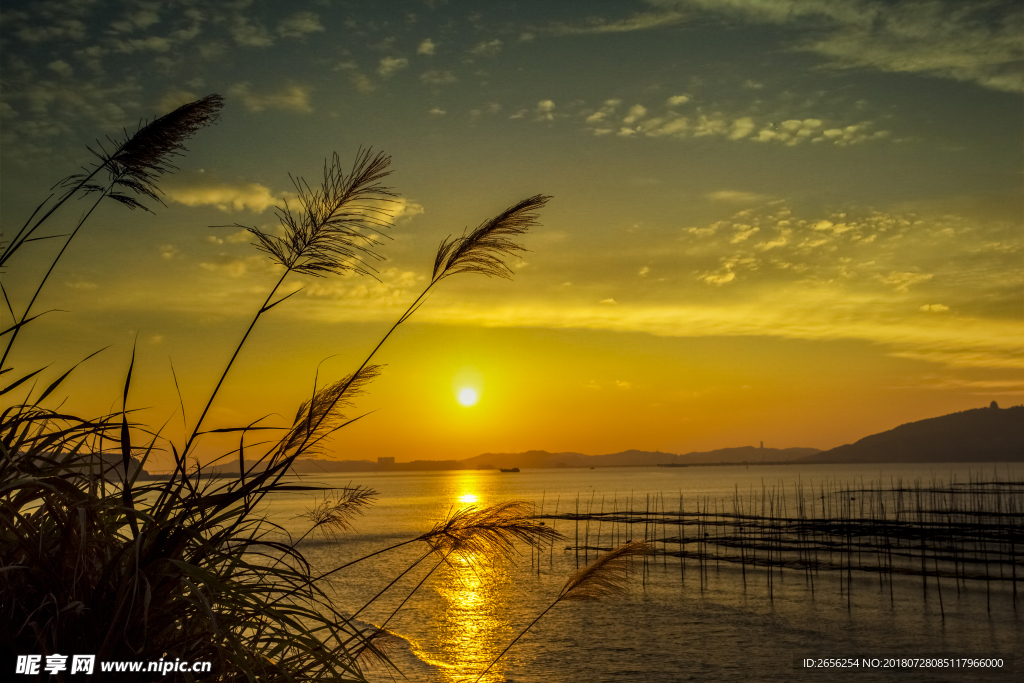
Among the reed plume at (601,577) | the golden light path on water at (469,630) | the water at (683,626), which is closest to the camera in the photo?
the reed plume at (601,577)

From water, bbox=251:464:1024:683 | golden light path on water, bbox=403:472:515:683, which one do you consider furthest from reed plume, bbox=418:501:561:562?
water, bbox=251:464:1024:683

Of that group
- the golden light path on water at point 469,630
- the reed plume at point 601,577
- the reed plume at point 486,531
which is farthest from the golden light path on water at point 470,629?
the reed plume at point 486,531

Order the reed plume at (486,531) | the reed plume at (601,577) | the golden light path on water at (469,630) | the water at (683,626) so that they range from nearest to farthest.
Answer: the reed plume at (486,531) → the reed plume at (601,577) → the golden light path on water at (469,630) → the water at (683,626)

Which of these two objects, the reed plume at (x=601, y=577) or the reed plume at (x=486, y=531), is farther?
the reed plume at (x=601, y=577)

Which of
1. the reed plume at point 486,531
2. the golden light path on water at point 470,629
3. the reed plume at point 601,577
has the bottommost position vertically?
the golden light path on water at point 470,629

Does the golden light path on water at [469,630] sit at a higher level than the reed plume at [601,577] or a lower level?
lower

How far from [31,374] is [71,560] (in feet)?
3.23

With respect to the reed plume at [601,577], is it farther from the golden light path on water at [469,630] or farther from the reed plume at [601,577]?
the golden light path on water at [469,630]

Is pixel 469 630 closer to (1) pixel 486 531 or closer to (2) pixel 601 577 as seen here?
(2) pixel 601 577

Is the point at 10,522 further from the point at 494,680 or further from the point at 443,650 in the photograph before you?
the point at 443,650

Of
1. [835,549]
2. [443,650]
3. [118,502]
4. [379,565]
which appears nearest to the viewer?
[118,502]

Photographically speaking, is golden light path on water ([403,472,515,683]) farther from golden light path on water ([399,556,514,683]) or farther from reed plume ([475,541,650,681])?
reed plume ([475,541,650,681])

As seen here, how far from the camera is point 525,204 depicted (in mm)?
2752

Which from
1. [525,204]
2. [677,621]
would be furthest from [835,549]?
[525,204]
